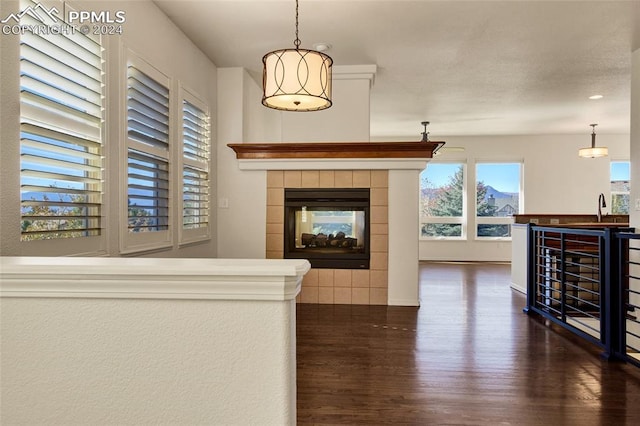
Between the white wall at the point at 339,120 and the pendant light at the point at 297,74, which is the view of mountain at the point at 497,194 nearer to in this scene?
the white wall at the point at 339,120

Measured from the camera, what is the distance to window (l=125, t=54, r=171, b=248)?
2.78 m

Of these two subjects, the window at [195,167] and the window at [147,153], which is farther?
the window at [195,167]

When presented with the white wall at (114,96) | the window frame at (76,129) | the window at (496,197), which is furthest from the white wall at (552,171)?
the window frame at (76,129)

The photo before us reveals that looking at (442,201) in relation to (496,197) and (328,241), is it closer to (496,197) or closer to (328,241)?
(496,197)

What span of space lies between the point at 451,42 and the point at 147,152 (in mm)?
2813

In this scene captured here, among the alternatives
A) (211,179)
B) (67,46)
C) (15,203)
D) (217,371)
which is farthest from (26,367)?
(211,179)

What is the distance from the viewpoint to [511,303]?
4461 mm

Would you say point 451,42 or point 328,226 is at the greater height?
point 451,42

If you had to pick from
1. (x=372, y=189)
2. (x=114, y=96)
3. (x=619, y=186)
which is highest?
(x=114, y=96)

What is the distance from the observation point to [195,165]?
3.88 metres

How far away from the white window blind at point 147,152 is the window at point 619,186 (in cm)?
883

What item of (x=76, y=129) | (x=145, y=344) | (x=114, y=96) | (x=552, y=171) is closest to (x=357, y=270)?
(x=114, y=96)

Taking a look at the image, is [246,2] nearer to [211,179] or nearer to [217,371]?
[211,179]

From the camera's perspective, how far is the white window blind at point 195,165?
3680 mm
